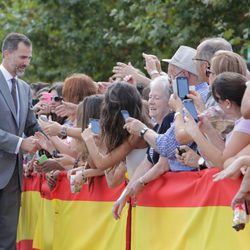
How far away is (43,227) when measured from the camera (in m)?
10.1

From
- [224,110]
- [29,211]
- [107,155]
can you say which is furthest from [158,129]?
[29,211]

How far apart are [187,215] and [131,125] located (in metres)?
0.93

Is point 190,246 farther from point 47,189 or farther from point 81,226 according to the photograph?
point 47,189

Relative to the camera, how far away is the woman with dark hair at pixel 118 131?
772 centimetres

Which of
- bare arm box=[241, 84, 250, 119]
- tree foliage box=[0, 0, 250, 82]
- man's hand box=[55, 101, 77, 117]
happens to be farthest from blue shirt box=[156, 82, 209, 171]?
tree foliage box=[0, 0, 250, 82]

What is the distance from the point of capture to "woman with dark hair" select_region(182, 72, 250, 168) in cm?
608

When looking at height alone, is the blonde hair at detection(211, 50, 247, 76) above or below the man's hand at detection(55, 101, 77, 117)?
above

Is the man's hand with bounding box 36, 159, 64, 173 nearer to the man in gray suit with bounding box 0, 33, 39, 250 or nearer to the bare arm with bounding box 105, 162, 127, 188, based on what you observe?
the man in gray suit with bounding box 0, 33, 39, 250

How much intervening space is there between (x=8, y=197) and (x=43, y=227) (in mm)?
620

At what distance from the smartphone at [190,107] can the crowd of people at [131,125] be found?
17 millimetres

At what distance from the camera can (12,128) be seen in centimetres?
976

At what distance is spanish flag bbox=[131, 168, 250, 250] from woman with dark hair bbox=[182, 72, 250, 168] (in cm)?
21

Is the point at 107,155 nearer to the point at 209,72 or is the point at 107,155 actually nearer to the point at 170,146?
the point at 170,146

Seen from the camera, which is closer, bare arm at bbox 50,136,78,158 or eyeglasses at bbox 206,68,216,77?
eyeglasses at bbox 206,68,216,77
